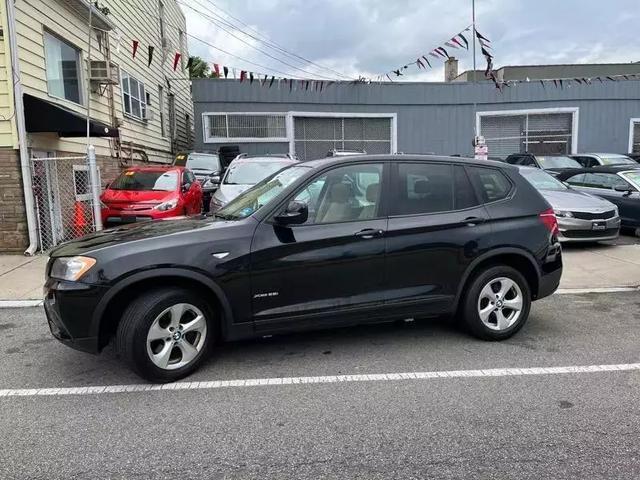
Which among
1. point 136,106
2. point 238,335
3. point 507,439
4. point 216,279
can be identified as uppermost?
point 136,106

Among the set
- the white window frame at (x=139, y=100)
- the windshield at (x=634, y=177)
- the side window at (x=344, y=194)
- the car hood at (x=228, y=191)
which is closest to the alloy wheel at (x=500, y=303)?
the side window at (x=344, y=194)

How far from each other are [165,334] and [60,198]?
792 centimetres

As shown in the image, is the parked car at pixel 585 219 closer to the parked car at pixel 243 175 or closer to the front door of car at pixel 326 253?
the parked car at pixel 243 175

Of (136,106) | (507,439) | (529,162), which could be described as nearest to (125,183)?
(136,106)

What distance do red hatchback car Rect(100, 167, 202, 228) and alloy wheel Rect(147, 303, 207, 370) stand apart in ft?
21.9

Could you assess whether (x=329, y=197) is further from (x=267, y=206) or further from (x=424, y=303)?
(x=424, y=303)

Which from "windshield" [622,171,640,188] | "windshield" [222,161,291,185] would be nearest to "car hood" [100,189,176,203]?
"windshield" [222,161,291,185]

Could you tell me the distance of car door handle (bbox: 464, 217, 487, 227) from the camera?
4742mm

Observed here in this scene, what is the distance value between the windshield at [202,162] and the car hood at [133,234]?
12527mm

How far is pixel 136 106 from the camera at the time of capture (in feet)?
52.6

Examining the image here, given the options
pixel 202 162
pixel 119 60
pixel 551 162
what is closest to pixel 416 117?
pixel 551 162

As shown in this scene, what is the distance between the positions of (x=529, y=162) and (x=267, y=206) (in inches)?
532

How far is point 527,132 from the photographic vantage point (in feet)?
76.4

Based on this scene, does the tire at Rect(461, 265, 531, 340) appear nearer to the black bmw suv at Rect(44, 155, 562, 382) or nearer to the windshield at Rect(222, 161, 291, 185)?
the black bmw suv at Rect(44, 155, 562, 382)
